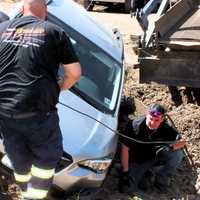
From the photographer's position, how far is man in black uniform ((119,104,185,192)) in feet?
19.6

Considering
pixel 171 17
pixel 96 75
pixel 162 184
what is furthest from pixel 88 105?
pixel 171 17

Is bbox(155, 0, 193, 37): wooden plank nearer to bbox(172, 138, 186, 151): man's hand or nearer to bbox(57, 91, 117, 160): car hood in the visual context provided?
Result: bbox(172, 138, 186, 151): man's hand

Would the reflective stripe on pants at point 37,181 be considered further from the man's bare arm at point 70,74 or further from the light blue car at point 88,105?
the man's bare arm at point 70,74

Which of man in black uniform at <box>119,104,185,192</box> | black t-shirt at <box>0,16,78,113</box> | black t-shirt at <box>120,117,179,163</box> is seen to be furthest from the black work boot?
black t-shirt at <box>0,16,78,113</box>

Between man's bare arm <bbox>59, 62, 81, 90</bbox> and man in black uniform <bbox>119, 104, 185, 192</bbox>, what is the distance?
5.37 feet

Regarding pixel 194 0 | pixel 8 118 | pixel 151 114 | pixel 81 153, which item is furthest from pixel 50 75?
pixel 194 0

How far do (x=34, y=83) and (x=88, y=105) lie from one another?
1.22 m

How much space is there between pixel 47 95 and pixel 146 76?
3154mm

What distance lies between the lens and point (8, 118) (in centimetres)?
427

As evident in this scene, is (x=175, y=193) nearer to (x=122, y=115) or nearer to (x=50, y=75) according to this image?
(x=122, y=115)

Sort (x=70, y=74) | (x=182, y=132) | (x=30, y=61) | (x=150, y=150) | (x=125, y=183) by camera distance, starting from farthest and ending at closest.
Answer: (x=182, y=132)
(x=150, y=150)
(x=125, y=183)
(x=70, y=74)
(x=30, y=61)

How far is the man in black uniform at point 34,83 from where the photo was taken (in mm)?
4137

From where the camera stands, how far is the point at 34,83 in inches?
164

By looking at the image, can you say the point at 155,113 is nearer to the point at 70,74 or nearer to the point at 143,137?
the point at 143,137
